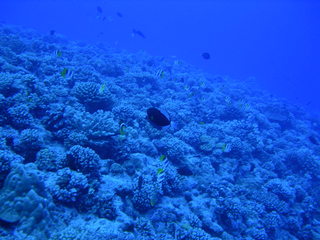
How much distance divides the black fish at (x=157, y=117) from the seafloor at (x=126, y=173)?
1.43m

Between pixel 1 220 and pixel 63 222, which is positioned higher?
pixel 63 222

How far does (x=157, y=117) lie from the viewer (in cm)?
426

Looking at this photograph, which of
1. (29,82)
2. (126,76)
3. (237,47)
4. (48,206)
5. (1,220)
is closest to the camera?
(1,220)

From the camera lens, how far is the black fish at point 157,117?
420 cm

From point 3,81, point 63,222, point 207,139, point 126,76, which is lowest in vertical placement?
point 63,222

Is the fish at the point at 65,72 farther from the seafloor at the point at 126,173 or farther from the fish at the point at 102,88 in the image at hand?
the fish at the point at 102,88

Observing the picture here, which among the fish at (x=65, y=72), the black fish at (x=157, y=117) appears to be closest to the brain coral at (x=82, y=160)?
the black fish at (x=157, y=117)

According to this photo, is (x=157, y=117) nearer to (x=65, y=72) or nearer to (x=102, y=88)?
(x=65, y=72)

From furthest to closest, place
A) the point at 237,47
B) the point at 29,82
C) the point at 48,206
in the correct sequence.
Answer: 1. the point at 237,47
2. the point at 29,82
3. the point at 48,206

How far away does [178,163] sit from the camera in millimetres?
7891

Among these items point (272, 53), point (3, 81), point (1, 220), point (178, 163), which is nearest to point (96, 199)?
point (1, 220)

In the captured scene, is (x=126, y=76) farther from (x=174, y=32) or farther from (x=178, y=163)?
(x=174, y=32)

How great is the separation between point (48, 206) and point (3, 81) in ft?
14.9

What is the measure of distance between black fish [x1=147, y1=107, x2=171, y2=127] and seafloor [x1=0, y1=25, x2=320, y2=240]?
1428mm
